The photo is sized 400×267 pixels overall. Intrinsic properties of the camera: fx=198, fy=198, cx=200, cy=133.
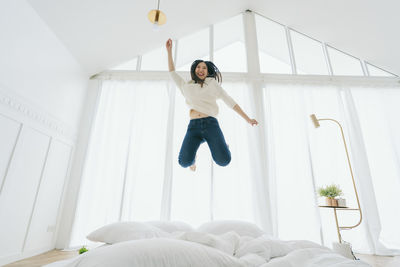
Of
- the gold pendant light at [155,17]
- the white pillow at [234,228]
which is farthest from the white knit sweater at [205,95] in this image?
the white pillow at [234,228]

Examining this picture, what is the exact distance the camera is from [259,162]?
2.95 m

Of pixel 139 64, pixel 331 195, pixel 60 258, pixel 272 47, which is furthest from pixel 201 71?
pixel 60 258

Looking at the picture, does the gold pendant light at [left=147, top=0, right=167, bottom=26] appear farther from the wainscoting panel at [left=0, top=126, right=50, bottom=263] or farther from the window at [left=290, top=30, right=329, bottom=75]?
the window at [left=290, top=30, right=329, bottom=75]

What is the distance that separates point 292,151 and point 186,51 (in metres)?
2.47

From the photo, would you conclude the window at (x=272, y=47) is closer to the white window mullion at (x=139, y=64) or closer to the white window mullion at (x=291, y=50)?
the white window mullion at (x=291, y=50)

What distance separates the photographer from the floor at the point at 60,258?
2003 millimetres

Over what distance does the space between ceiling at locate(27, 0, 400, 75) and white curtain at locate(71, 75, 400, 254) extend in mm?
557

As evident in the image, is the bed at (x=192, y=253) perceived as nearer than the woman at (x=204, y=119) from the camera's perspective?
Yes

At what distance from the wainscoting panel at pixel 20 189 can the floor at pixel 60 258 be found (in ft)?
0.54

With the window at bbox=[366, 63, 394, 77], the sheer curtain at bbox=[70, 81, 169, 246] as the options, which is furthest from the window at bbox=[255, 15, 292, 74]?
the sheer curtain at bbox=[70, 81, 169, 246]

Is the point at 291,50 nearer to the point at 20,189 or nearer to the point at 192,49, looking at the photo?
the point at 192,49

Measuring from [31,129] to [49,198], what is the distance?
0.96 metres

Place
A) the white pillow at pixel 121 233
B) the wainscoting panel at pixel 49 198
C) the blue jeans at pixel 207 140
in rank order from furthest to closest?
the wainscoting panel at pixel 49 198, the blue jeans at pixel 207 140, the white pillow at pixel 121 233

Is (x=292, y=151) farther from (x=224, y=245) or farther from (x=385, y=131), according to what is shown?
(x=224, y=245)
